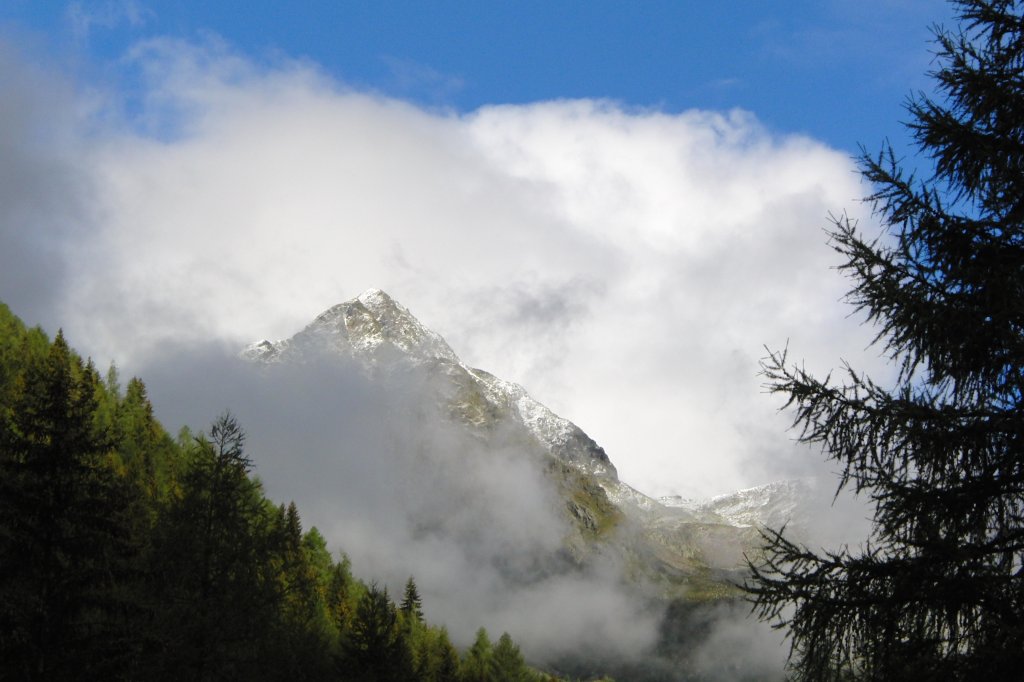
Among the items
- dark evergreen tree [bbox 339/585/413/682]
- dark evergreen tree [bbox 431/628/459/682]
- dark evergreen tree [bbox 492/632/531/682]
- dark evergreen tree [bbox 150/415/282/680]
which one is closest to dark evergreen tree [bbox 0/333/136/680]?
dark evergreen tree [bbox 150/415/282/680]

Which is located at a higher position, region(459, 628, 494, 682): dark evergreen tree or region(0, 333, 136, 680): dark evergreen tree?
region(459, 628, 494, 682): dark evergreen tree

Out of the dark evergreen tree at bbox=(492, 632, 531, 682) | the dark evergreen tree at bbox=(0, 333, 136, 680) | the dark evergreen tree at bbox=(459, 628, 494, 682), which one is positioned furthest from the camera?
the dark evergreen tree at bbox=(459, 628, 494, 682)

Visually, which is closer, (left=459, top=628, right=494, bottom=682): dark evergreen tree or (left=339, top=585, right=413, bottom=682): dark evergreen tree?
(left=339, top=585, right=413, bottom=682): dark evergreen tree

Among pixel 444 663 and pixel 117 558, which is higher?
pixel 444 663

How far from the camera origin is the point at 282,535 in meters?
25.1

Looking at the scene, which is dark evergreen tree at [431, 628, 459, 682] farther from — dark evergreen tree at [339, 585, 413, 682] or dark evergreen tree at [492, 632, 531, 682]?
dark evergreen tree at [339, 585, 413, 682]

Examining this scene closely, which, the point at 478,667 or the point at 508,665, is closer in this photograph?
the point at 508,665

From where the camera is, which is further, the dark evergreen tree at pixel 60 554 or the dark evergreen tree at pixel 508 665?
the dark evergreen tree at pixel 508 665

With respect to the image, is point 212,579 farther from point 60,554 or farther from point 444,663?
point 444,663

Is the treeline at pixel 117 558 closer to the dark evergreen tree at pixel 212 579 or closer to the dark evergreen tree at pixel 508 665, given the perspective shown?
the dark evergreen tree at pixel 212 579

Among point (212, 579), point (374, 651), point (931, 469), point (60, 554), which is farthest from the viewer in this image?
point (374, 651)

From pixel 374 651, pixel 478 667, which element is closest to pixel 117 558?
pixel 374 651

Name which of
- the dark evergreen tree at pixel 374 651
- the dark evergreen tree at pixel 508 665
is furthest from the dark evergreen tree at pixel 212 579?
the dark evergreen tree at pixel 508 665

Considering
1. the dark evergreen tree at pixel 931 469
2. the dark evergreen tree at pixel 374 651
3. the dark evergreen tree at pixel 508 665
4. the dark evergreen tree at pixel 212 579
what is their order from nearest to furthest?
the dark evergreen tree at pixel 931 469
the dark evergreen tree at pixel 212 579
the dark evergreen tree at pixel 374 651
the dark evergreen tree at pixel 508 665
